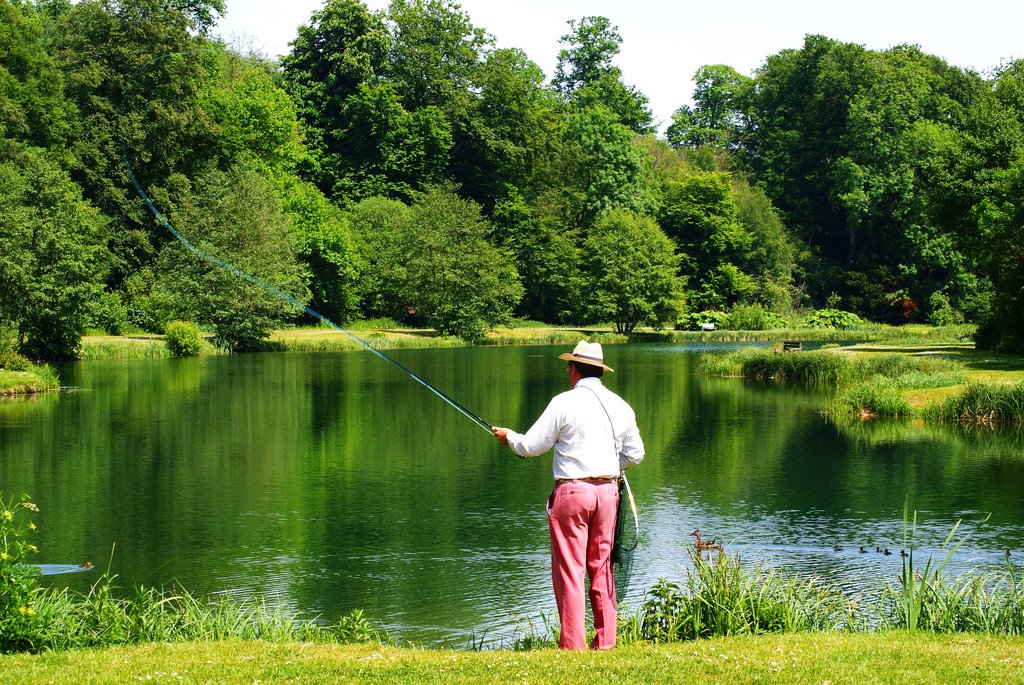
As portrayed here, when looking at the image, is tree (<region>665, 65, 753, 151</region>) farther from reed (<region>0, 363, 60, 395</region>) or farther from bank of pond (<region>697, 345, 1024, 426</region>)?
reed (<region>0, 363, 60, 395</region>)

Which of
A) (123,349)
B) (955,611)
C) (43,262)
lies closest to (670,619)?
(955,611)

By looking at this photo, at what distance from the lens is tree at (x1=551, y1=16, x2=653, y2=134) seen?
8800 centimetres

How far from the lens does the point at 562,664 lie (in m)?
6.82

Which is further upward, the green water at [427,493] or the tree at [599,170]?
the tree at [599,170]

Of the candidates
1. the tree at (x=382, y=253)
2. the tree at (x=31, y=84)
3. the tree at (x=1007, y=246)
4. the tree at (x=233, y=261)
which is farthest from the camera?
the tree at (x=382, y=253)

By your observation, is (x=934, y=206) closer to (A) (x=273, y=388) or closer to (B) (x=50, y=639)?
(A) (x=273, y=388)

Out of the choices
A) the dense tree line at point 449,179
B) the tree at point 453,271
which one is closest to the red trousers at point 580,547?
the dense tree line at point 449,179

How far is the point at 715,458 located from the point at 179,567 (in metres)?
11.0

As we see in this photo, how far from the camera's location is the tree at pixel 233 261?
51.2 meters

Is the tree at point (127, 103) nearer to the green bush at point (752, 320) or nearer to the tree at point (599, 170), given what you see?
the tree at point (599, 170)

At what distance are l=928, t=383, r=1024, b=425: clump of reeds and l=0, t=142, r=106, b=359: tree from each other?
1130 inches

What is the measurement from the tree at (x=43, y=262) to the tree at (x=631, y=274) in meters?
30.1

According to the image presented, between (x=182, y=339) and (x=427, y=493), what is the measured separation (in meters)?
33.2

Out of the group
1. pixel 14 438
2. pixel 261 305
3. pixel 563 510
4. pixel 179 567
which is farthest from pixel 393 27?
pixel 563 510
